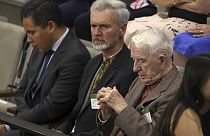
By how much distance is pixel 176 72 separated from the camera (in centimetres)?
351

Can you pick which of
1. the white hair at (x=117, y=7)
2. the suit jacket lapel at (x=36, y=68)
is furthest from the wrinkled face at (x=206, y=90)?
the suit jacket lapel at (x=36, y=68)

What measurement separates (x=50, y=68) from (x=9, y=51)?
1.16 m

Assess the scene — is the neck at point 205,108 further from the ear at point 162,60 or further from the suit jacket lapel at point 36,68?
the suit jacket lapel at point 36,68

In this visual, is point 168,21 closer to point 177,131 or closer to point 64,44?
point 64,44

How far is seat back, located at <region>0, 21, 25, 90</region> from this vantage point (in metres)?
5.43

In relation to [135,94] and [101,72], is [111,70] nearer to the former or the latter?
[101,72]

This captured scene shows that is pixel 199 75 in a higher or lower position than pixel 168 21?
higher

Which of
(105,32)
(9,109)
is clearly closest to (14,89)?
(9,109)

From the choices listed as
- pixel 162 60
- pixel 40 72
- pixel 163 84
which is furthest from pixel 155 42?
pixel 40 72

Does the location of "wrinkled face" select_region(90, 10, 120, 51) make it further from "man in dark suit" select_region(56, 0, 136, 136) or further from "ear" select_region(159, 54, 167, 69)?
"ear" select_region(159, 54, 167, 69)

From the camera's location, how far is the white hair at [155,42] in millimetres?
Result: 3541

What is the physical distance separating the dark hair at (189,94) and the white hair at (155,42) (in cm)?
48

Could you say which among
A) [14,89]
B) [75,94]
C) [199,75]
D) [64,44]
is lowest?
[14,89]

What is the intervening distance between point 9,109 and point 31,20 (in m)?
0.71
